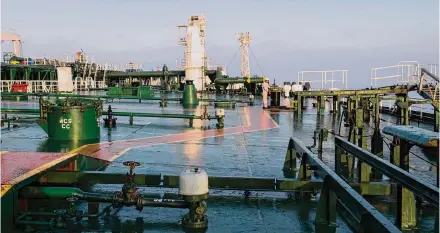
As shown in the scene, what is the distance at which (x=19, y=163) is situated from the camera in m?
5.84

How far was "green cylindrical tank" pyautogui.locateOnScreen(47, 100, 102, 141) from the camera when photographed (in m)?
11.2

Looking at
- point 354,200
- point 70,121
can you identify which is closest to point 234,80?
point 70,121

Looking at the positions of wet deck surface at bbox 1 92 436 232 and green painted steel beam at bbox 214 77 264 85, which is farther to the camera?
green painted steel beam at bbox 214 77 264 85

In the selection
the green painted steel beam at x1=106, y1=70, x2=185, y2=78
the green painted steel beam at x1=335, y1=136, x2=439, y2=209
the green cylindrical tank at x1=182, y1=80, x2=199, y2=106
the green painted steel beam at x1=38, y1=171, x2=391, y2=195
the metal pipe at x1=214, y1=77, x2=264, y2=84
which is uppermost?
the green painted steel beam at x1=106, y1=70, x2=185, y2=78

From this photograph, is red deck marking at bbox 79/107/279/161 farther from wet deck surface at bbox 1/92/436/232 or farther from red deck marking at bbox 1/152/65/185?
red deck marking at bbox 1/152/65/185

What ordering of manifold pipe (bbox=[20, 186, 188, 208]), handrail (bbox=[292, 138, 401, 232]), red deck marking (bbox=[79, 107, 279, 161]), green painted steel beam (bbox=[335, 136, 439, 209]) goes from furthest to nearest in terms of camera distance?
red deck marking (bbox=[79, 107, 279, 161])
manifold pipe (bbox=[20, 186, 188, 208])
green painted steel beam (bbox=[335, 136, 439, 209])
handrail (bbox=[292, 138, 401, 232])

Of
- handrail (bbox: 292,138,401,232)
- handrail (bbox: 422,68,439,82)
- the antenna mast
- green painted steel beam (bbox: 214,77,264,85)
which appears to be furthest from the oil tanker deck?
the antenna mast

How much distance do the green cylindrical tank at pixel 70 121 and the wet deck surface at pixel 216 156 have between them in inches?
16.1

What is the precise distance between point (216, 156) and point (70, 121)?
155 inches

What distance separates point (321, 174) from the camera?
558 centimetres

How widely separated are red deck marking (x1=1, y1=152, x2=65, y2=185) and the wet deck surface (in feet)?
3.07

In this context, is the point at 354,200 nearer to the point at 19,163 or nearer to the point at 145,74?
the point at 19,163

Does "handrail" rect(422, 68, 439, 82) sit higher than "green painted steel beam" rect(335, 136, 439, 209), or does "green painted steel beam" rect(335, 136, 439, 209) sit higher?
"handrail" rect(422, 68, 439, 82)

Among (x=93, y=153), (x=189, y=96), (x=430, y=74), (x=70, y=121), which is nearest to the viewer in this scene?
(x=93, y=153)
